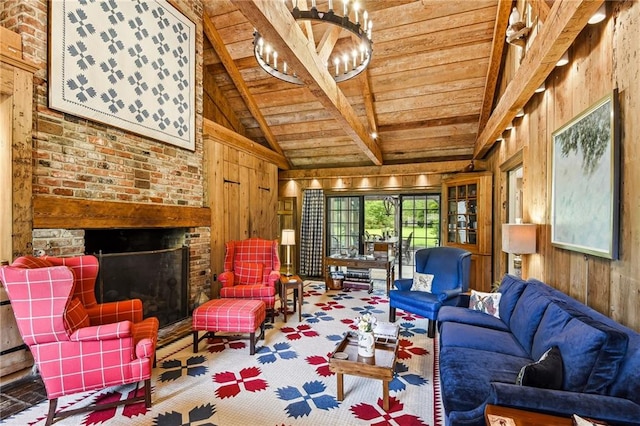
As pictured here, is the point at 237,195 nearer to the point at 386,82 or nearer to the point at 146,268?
A: the point at 146,268

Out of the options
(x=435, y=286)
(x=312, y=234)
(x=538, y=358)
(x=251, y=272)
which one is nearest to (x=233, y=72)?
(x=251, y=272)

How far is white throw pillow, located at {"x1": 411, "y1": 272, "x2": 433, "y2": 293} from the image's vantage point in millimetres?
3939

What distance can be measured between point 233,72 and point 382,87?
242 cm

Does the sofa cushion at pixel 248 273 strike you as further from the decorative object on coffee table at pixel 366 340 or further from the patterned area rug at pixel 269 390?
the decorative object on coffee table at pixel 366 340

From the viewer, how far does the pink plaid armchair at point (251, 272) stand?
3.89m

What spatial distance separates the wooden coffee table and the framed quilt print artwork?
313 cm

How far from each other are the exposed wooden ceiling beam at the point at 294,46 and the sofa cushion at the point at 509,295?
252 cm

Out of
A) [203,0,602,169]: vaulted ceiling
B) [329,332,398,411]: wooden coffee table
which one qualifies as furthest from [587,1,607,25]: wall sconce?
[329,332,398,411]: wooden coffee table

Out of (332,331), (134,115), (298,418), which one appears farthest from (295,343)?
(134,115)

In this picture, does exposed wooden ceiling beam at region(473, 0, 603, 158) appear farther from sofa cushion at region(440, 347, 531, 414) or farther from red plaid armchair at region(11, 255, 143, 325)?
red plaid armchair at region(11, 255, 143, 325)

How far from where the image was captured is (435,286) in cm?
394

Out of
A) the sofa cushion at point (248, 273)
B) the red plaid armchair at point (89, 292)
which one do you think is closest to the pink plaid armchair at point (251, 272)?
the sofa cushion at point (248, 273)

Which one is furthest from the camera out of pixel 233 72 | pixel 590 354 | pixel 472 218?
pixel 472 218

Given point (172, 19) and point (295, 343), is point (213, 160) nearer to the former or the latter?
point (172, 19)
